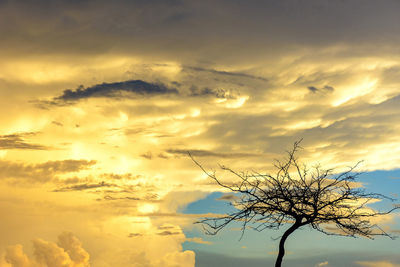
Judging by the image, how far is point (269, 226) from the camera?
2206 centimetres

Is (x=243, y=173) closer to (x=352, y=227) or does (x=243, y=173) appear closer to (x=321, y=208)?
(x=321, y=208)

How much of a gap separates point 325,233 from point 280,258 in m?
1.88

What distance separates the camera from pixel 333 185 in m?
22.0

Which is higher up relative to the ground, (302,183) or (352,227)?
(302,183)

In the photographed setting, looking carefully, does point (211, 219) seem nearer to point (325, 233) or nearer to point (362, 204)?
point (325, 233)

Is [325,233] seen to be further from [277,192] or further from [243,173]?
[243,173]

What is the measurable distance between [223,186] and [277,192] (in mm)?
2022

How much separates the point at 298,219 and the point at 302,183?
136 cm

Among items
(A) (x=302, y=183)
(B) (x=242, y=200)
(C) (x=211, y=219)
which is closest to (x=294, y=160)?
(A) (x=302, y=183)

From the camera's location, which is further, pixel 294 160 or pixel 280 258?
pixel 294 160

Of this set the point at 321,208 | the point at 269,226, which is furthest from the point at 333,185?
the point at 269,226

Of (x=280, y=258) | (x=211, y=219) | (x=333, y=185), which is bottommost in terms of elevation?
(x=280, y=258)

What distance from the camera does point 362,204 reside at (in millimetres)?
22266

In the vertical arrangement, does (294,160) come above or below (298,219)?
above
